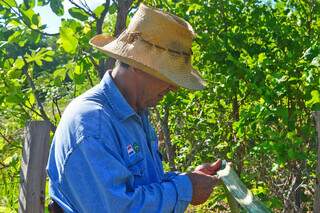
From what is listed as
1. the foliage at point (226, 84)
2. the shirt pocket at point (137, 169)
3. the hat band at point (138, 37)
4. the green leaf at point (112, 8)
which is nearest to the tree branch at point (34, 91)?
the foliage at point (226, 84)

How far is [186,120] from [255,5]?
1282 mm

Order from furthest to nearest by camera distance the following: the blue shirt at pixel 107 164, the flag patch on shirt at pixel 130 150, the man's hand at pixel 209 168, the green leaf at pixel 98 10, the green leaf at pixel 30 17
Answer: the green leaf at pixel 98 10, the green leaf at pixel 30 17, the man's hand at pixel 209 168, the flag patch on shirt at pixel 130 150, the blue shirt at pixel 107 164

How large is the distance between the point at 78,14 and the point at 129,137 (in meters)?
1.62

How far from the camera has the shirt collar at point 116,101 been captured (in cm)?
190

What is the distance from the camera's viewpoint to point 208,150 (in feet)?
15.7

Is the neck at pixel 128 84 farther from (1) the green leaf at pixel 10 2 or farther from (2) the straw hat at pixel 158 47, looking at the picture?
(1) the green leaf at pixel 10 2

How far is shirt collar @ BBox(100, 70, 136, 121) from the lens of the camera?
1.90m

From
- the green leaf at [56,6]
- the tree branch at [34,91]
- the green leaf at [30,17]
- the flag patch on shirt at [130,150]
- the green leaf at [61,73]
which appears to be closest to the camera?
the flag patch on shirt at [130,150]

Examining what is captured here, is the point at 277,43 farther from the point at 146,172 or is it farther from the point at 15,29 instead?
the point at 146,172

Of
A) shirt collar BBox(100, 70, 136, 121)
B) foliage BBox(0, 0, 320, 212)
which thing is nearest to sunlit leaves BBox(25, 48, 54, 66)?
foliage BBox(0, 0, 320, 212)

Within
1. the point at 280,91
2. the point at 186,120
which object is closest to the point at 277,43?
the point at 280,91

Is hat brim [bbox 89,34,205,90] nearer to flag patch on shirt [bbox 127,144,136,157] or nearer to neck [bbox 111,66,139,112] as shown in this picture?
neck [bbox 111,66,139,112]

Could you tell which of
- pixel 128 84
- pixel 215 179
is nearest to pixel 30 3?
pixel 128 84

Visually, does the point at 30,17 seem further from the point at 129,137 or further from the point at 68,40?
the point at 129,137
